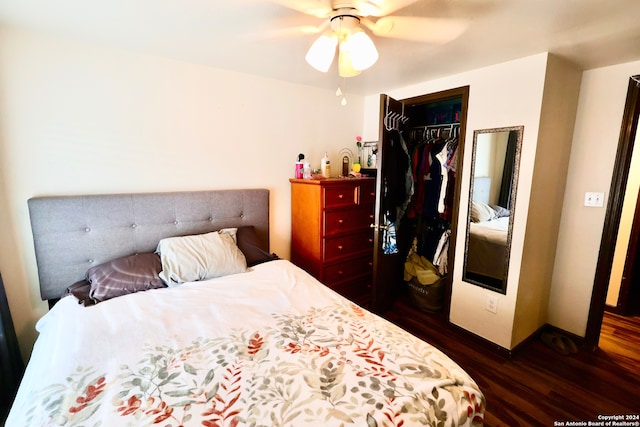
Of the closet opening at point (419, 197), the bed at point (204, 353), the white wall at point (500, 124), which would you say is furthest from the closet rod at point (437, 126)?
the bed at point (204, 353)

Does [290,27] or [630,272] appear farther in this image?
[630,272]

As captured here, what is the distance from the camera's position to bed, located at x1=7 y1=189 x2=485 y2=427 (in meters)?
0.87

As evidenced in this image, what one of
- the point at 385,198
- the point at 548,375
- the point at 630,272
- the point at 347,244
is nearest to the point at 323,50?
the point at 385,198

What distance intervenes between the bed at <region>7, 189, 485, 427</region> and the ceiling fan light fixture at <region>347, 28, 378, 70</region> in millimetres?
1252

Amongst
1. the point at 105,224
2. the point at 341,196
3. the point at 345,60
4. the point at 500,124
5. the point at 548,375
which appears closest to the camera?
the point at 345,60

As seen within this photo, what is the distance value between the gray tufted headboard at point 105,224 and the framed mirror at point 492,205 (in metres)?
2.01

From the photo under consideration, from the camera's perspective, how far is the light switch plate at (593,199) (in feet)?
7.01

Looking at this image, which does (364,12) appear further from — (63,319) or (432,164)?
(63,319)

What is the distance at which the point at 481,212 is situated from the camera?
2215 millimetres

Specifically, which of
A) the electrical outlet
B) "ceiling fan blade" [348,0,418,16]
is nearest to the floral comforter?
the electrical outlet

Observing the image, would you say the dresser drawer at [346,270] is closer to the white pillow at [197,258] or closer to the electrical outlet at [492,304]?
the white pillow at [197,258]

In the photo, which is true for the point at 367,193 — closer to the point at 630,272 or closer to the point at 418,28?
the point at 418,28

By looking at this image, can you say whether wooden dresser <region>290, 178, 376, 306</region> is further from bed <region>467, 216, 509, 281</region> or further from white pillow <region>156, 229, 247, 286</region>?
bed <region>467, 216, 509, 281</region>

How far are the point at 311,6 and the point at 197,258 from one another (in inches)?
62.2
